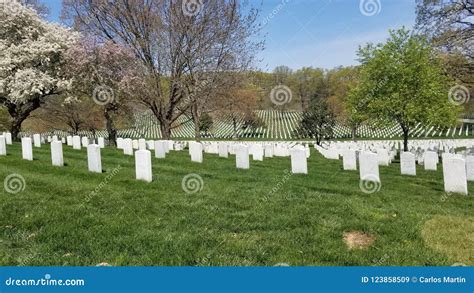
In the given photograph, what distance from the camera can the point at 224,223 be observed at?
6.27 meters

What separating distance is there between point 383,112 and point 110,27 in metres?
17.3

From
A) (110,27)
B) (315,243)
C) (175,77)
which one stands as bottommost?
(315,243)

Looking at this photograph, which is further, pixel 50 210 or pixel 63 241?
pixel 50 210

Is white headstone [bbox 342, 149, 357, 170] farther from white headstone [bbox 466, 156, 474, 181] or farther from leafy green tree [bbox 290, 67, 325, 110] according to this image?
leafy green tree [bbox 290, 67, 325, 110]

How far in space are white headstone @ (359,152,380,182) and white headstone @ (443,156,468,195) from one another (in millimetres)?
1666

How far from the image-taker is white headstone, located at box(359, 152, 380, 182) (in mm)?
10578

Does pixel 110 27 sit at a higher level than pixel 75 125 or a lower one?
higher

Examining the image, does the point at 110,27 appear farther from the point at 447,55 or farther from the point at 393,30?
the point at 447,55

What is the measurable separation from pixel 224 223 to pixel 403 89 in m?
16.9

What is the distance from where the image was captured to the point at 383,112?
67.2 ft

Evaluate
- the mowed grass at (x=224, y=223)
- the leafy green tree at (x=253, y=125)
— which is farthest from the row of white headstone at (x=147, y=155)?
the leafy green tree at (x=253, y=125)

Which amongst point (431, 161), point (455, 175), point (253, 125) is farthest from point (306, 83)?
point (455, 175)

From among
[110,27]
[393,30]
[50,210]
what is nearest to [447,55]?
[393,30]

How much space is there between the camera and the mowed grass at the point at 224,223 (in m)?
4.88
